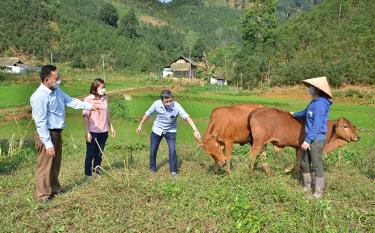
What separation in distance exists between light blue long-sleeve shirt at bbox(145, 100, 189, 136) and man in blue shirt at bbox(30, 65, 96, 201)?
187 cm

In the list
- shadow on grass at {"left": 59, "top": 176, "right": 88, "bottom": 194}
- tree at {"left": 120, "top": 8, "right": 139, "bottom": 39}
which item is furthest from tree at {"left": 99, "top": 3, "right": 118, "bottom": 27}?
shadow on grass at {"left": 59, "top": 176, "right": 88, "bottom": 194}

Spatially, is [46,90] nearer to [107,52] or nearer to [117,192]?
[117,192]

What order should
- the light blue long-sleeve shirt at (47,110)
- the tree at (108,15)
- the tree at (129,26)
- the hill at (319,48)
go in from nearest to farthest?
the light blue long-sleeve shirt at (47,110)
the hill at (319,48)
the tree at (129,26)
the tree at (108,15)

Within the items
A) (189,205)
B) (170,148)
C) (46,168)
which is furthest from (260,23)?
(189,205)

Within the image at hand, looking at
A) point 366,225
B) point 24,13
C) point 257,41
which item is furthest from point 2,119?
point 24,13

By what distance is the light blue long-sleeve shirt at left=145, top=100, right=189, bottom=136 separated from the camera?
23.0ft

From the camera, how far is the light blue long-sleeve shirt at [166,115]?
7.02 meters

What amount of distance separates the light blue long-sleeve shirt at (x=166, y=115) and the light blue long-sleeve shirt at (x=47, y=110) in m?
1.83

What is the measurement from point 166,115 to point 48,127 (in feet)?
7.27

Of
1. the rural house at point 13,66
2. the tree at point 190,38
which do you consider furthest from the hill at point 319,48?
the tree at point 190,38

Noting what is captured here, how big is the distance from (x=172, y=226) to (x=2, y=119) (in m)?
14.9

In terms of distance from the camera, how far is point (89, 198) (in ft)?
16.6

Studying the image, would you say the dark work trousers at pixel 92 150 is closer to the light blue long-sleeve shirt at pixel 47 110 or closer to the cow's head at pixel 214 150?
the light blue long-sleeve shirt at pixel 47 110

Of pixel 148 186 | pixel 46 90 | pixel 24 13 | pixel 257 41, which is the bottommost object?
pixel 148 186
